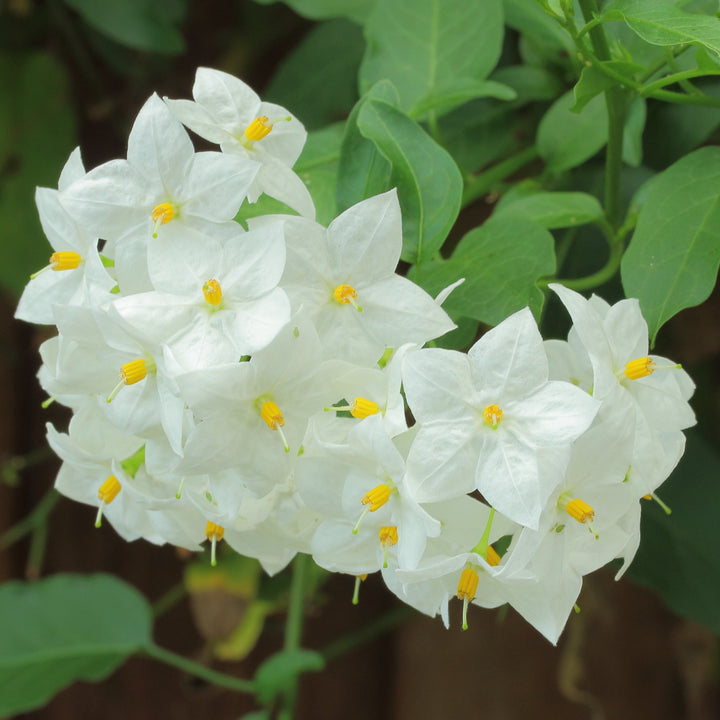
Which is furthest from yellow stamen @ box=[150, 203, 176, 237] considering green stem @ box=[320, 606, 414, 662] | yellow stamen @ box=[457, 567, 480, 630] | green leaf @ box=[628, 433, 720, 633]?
green stem @ box=[320, 606, 414, 662]

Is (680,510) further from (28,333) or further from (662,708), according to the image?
(28,333)

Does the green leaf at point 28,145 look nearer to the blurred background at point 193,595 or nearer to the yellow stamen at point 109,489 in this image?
the blurred background at point 193,595

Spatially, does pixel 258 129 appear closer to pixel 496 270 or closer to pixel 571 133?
pixel 496 270

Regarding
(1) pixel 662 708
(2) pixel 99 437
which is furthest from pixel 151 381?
(1) pixel 662 708

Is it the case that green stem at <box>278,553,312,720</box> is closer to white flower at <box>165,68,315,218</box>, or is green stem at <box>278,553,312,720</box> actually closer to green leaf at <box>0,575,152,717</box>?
green leaf at <box>0,575,152,717</box>

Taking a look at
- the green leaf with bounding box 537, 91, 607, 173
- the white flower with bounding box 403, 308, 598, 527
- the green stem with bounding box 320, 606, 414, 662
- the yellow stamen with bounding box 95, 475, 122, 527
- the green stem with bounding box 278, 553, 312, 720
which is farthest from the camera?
the green stem with bounding box 320, 606, 414, 662

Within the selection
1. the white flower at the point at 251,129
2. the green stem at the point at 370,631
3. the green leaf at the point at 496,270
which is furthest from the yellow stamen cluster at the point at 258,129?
→ the green stem at the point at 370,631
